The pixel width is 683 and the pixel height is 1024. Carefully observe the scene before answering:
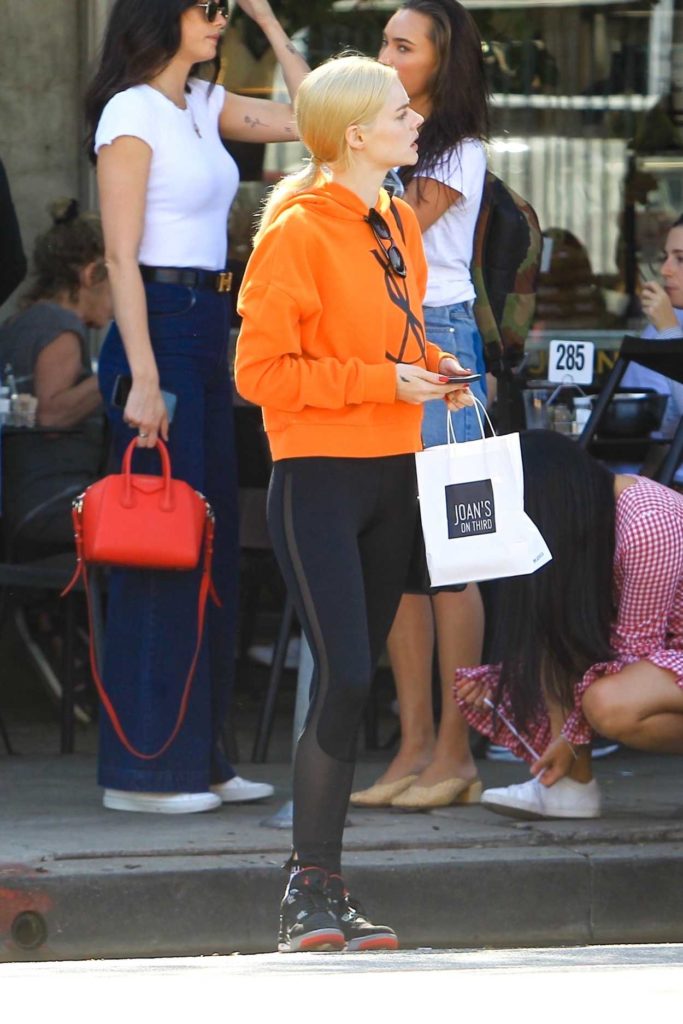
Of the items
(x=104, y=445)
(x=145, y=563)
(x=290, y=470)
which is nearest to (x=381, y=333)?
(x=290, y=470)

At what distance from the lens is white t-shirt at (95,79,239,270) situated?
5176 millimetres

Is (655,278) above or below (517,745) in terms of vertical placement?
above

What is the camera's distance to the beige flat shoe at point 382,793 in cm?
555

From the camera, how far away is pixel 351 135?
4.26 m

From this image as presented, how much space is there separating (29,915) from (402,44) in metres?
2.26

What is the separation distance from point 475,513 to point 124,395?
1342mm

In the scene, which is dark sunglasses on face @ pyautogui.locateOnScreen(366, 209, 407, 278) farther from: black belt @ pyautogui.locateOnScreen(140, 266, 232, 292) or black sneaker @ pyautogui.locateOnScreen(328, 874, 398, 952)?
A: black sneaker @ pyautogui.locateOnScreen(328, 874, 398, 952)

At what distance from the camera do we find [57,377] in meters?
7.10

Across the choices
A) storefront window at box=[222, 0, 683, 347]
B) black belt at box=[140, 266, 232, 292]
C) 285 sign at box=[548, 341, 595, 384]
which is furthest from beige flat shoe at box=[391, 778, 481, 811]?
storefront window at box=[222, 0, 683, 347]

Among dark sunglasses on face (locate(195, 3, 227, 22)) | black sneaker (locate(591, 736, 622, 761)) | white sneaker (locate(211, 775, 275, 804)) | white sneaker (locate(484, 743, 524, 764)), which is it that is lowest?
black sneaker (locate(591, 736, 622, 761))

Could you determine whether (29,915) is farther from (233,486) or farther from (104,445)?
(104,445)

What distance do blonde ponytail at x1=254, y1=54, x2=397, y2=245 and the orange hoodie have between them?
0.17 ft

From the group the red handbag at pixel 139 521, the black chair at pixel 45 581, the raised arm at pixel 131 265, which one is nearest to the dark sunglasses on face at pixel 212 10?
the raised arm at pixel 131 265

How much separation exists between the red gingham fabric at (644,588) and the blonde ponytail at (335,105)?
4.43ft
